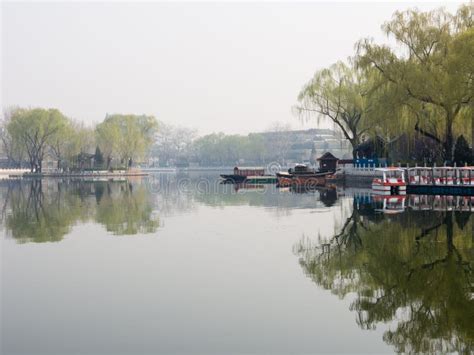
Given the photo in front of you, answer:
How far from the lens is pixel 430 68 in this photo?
123ft

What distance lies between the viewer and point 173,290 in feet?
39.9

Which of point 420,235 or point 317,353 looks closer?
point 317,353

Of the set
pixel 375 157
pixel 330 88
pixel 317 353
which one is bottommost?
pixel 317 353

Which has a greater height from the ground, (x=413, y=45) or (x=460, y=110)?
(x=413, y=45)

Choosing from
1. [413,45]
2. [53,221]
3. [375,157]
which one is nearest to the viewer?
[53,221]

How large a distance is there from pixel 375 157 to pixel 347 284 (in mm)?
42696

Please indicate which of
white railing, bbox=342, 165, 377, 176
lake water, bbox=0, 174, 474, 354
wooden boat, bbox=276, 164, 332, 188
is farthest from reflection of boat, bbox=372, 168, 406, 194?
wooden boat, bbox=276, 164, 332, 188

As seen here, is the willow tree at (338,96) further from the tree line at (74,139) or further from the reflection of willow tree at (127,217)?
the tree line at (74,139)

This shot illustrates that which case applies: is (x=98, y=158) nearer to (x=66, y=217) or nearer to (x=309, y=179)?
(x=309, y=179)

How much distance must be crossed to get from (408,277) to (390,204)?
1819 cm

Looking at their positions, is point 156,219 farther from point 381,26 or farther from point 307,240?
point 381,26

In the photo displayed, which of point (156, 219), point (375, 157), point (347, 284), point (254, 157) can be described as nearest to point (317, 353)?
point (347, 284)

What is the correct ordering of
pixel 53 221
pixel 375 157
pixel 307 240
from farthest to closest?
1. pixel 375 157
2. pixel 53 221
3. pixel 307 240

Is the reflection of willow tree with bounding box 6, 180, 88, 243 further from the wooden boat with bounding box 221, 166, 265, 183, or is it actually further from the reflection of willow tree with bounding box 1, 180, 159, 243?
the wooden boat with bounding box 221, 166, 265, 183
